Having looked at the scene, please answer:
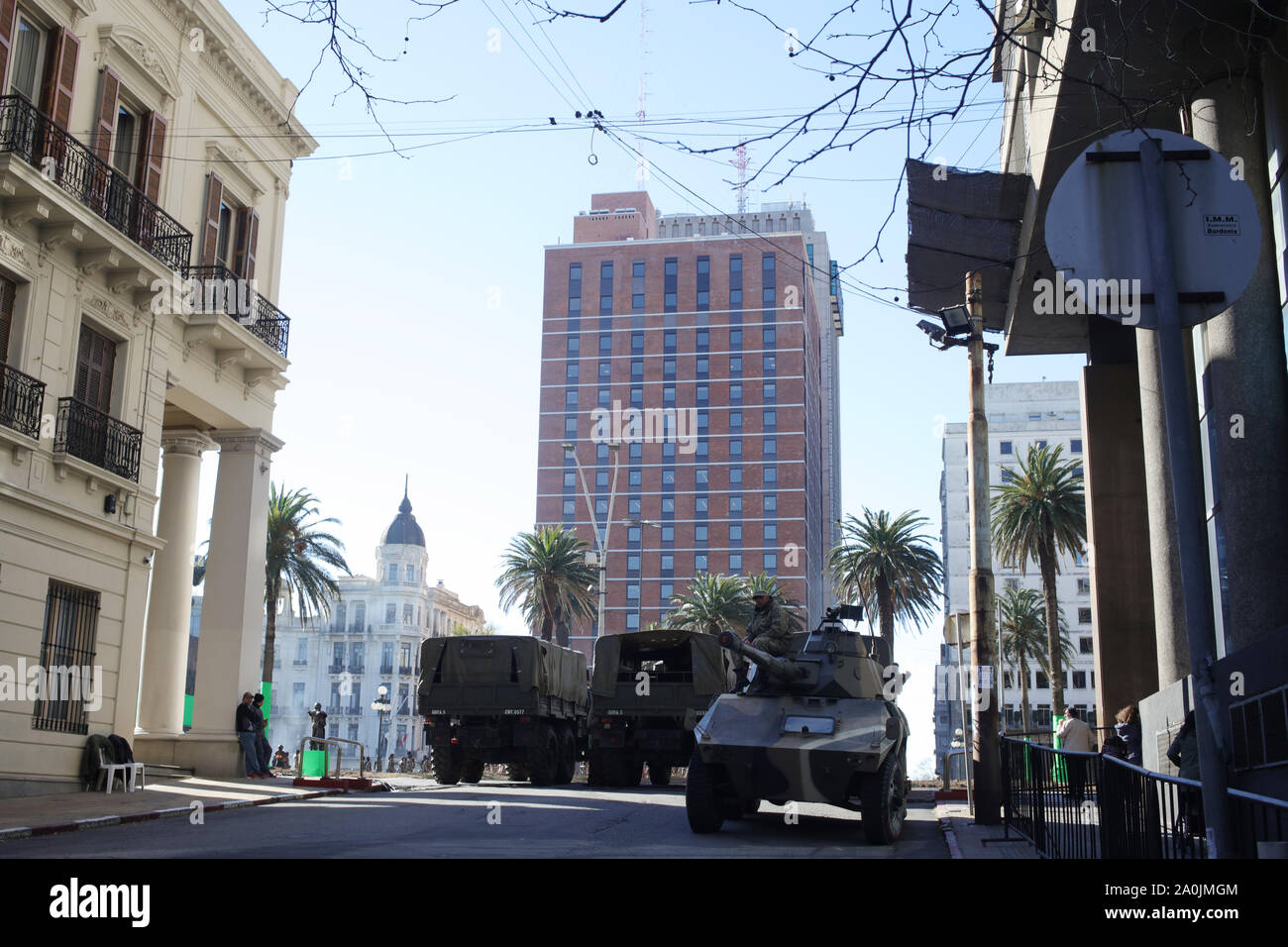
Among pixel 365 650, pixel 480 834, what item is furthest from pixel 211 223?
pixel 365 650

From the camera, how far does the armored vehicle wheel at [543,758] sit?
2456cm

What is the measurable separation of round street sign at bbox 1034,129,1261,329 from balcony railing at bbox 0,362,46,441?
16.9 meters

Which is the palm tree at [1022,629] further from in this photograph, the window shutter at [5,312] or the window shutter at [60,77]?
the window shutter at [5,312]

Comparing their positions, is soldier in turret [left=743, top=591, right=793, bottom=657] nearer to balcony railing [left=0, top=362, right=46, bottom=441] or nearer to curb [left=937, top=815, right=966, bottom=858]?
curb [left=937, top=815, right=966, bottom=858]

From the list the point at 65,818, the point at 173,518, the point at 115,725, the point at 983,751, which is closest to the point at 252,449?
the point at 173,518

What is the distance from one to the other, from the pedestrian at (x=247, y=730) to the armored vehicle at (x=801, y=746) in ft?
46.0

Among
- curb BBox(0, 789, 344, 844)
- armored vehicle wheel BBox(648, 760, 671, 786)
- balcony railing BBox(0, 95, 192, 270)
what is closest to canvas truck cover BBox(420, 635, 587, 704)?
armored vehicle wheel BBox(648, 760, 671, 786)

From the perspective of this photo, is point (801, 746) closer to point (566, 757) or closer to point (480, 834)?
point (480, 834)

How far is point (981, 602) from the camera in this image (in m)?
16.3

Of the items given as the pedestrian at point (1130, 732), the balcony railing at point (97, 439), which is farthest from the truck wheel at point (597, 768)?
the pedestrian at point (1130, 732)

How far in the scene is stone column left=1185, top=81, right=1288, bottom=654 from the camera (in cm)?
1319

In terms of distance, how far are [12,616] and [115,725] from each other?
342 centimetres
